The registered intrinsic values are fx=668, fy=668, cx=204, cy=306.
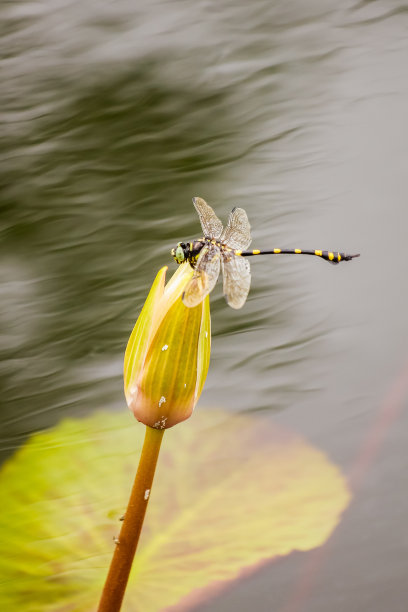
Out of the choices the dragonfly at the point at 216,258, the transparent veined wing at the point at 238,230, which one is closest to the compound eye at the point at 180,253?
the dragonfly at the point at 216,258

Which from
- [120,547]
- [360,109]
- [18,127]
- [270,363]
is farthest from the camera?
[18,127]

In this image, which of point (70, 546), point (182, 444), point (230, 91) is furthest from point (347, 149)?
point (70, 546)

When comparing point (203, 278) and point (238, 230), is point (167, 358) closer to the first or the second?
point (203, 278)

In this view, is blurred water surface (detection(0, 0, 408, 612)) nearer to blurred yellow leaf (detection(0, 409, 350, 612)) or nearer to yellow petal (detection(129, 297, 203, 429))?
blurred yellow leaf (detection(0, 409, 350, 612))

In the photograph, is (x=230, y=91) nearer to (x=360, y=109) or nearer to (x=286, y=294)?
(x=360, y=109)

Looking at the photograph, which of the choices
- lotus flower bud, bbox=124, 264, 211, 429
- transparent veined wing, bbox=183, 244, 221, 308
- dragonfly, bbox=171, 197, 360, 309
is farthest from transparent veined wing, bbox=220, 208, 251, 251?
lotus flower bud, bbox=124, 264, 211, 429

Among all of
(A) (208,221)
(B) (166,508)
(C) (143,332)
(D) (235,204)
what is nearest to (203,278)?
(C) (143,332)
